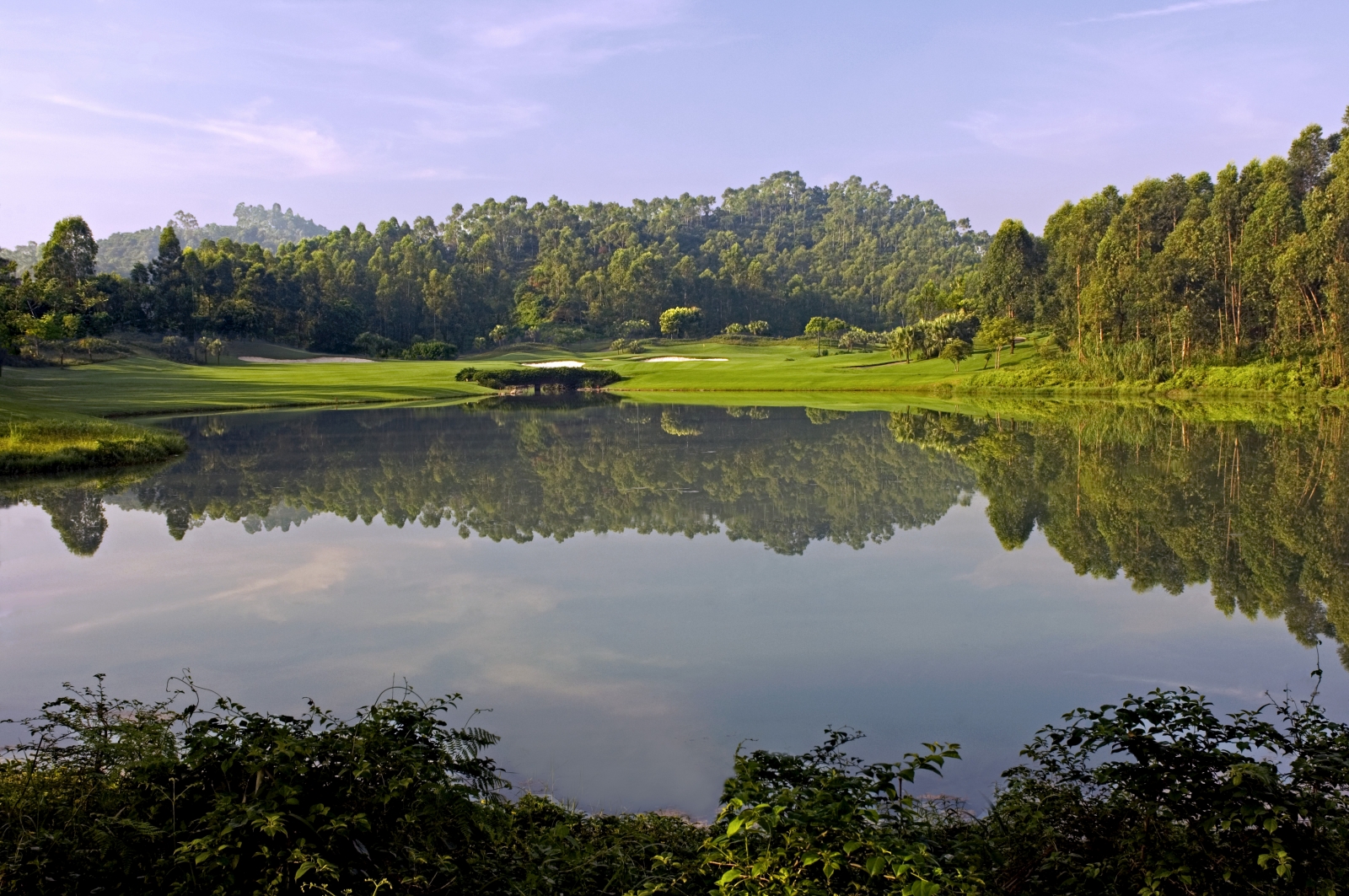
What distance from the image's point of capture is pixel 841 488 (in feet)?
69.3

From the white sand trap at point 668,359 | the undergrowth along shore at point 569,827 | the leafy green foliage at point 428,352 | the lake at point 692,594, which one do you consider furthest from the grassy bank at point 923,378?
the undergrowth along shore at point 569,827

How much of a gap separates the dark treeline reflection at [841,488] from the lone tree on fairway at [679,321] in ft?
309

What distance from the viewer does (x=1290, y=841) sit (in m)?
4.04

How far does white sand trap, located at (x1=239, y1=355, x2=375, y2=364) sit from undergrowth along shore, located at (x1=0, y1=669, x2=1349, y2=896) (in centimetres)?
9298

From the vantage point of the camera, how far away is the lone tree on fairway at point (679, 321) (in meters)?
131

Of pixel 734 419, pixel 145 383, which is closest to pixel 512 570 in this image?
pixel 734 419

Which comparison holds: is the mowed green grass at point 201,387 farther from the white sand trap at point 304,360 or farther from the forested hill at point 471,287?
the forested hill at point 471,287

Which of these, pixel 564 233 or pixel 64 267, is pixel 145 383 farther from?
pixel 564 233

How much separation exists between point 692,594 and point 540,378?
63.5 meters

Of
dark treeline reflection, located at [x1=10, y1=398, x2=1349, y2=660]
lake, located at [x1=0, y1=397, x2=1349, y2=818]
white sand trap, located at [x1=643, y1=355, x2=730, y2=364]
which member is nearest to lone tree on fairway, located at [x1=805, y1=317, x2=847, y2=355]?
white sand trap, located at [x1=643, y1=355, x2=730, y2=364]

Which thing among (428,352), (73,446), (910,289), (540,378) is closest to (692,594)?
(73,446)

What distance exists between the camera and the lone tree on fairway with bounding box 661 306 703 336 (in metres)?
131

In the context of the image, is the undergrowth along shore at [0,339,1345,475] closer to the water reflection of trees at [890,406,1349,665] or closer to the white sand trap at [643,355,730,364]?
the white sand trap at [643,355,730,364]

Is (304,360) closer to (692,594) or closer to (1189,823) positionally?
(692,594)
